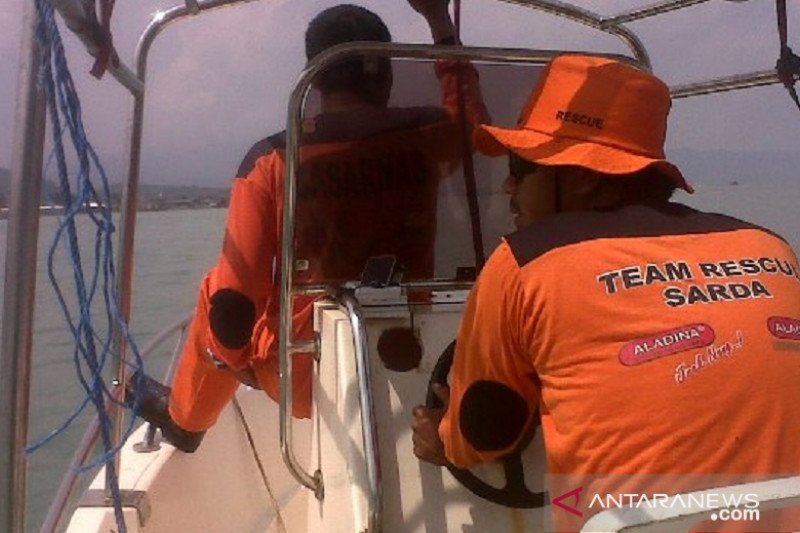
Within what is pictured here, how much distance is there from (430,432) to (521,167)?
518 mm

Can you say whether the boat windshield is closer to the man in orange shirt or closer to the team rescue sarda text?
the man in orange shirt

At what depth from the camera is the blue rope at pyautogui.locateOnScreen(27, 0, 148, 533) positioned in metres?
1.20

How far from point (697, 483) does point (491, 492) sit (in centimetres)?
53

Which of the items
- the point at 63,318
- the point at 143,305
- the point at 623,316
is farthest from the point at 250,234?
the point at 143,305

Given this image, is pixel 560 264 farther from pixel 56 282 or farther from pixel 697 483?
pixel 56 282

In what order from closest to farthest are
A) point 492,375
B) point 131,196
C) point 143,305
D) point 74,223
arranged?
point 74,223 → point 492,375 → point 131,196 → point 143,305

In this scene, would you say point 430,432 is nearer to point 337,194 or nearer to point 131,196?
point 337,194

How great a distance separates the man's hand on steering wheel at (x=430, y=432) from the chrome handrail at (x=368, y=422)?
8 cm

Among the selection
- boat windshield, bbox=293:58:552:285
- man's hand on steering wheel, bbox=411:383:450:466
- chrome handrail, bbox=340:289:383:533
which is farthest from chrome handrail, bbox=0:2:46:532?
boat windshield, bbox=293:58:552:285

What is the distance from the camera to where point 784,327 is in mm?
1239

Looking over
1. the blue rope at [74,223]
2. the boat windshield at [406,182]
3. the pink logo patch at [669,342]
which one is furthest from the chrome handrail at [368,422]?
the pink logo patch at [669,342]

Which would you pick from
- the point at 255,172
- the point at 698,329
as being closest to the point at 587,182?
the point at 698,329

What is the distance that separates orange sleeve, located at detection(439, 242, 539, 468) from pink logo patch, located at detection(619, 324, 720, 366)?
6.9 inches

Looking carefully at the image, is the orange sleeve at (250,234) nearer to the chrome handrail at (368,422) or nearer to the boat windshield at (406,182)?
the boat windshield at (406,182)
